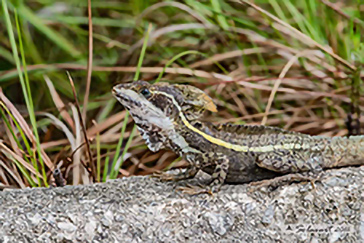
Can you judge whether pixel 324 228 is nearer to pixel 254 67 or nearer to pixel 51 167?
pixel 51 167

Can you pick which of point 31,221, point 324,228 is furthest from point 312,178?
point 31,221

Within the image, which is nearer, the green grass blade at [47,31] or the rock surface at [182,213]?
the rock surface at [182,213]

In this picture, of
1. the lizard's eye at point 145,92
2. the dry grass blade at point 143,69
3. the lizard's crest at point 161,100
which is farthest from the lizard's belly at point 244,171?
the dry grass blade at point 143,69

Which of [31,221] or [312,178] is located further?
[312,178]

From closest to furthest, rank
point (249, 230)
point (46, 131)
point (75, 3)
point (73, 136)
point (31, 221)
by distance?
1. point (31, 221)
2. point (249, 230)
3. point (73, 136)
4. point (46, 131)
5. point (75, 3)

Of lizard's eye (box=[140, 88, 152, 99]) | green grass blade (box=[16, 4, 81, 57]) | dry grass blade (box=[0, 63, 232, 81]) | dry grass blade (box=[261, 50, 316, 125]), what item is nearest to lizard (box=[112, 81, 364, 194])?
lizard's eye (box=[140, 88, 152, 99])

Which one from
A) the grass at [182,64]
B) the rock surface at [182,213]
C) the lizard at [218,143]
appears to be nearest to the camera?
the rock surface at [182,213]

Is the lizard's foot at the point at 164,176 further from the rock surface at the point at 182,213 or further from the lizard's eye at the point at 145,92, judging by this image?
the lizard's eye at the point at 145,92

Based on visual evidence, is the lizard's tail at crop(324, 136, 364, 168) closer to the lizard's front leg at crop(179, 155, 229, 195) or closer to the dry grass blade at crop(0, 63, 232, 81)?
the lizard's front leg at crop(179, 155, 229, 195)
